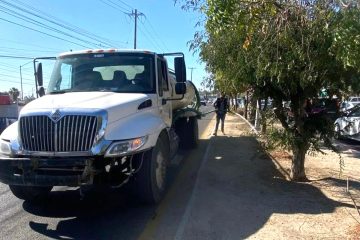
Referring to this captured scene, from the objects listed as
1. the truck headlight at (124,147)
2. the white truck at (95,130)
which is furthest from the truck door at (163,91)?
the truck headlight at (124,147)

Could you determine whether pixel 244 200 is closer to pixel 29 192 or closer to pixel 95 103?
pixel 95 103

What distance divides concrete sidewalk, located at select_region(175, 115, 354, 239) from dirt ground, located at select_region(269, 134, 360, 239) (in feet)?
0.04

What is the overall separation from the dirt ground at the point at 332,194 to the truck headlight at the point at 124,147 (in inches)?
84.6

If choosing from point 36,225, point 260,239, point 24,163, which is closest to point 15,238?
point 36,225

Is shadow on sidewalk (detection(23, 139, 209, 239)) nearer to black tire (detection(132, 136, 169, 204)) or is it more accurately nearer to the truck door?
black tire (detection(132, 136, 169, 204))

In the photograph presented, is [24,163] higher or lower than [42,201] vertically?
higher

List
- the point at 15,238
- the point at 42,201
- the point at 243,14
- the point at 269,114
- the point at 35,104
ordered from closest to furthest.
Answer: the point at 243,14, the point at 15,238, the point at 35,104, the point at 42,201, the point at 269,114

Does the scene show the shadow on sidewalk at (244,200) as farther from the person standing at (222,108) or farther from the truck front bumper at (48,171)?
the person standing at (222,108)

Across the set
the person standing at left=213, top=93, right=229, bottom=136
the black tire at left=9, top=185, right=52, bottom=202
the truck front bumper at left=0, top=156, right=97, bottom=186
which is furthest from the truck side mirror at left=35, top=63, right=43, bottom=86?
the person standing at left=213, top=93, right=229, bottom=136

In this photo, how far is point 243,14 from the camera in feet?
17.3

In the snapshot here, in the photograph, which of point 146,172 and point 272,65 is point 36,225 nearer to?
point 146,172

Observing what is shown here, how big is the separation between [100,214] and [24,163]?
1.35 meters

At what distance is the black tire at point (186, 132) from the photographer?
13.0 metres

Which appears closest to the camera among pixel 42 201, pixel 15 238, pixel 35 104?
pixel 15 238
